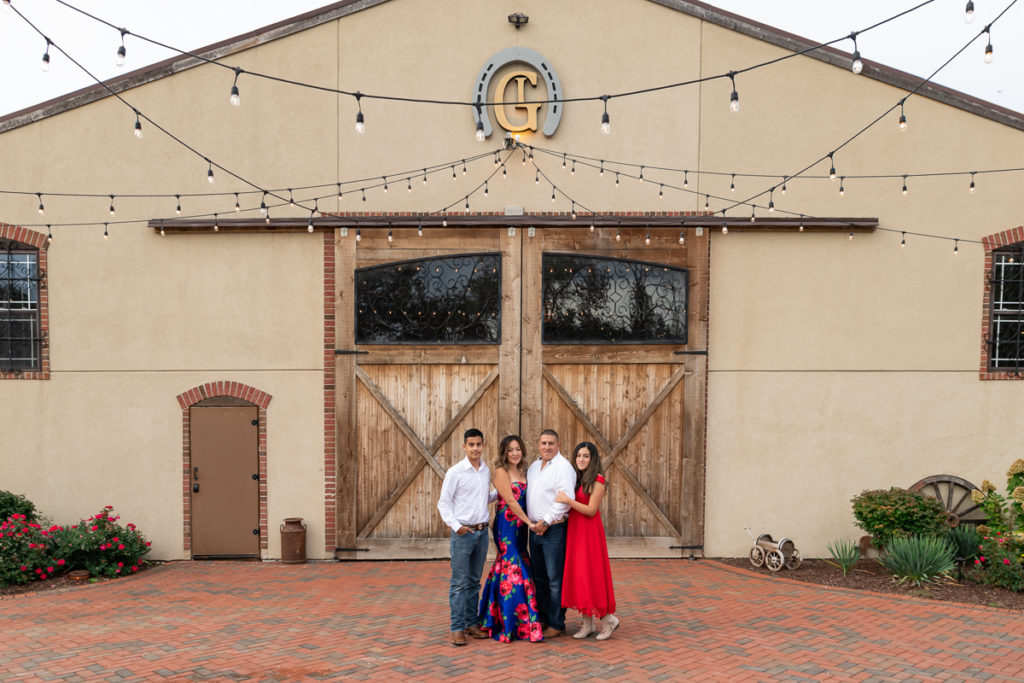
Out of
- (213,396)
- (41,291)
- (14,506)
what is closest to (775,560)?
(213,396)

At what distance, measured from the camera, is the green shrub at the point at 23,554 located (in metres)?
7.68

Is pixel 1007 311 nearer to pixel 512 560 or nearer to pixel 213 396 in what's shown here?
pixel 512 560

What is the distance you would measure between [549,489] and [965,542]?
5.49 meters

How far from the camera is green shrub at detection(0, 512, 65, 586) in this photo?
7.68 meters

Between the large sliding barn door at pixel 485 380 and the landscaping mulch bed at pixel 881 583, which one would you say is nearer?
the landscaping mulch bed at pixel 881 583

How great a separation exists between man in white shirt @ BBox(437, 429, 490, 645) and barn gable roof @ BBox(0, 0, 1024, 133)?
5993 millimetres

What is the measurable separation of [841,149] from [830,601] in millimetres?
5466

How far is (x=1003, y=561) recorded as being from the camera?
7359mm

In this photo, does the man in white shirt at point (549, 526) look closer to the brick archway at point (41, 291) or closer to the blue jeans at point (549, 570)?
the blue jeans at point (549, 570)

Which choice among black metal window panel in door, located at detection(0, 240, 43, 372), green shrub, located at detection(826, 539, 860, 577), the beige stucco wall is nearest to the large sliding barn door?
the beige stucco wall

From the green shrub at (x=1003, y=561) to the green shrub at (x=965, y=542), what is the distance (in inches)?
9.1

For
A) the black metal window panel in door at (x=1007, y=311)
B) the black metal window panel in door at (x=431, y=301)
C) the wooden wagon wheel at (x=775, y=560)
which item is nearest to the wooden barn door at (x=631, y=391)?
the black metal window panel in door at (x=431, y=301)

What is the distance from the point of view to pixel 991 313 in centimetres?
893

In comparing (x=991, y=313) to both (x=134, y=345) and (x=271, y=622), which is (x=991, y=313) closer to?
(x=271, y=622)
